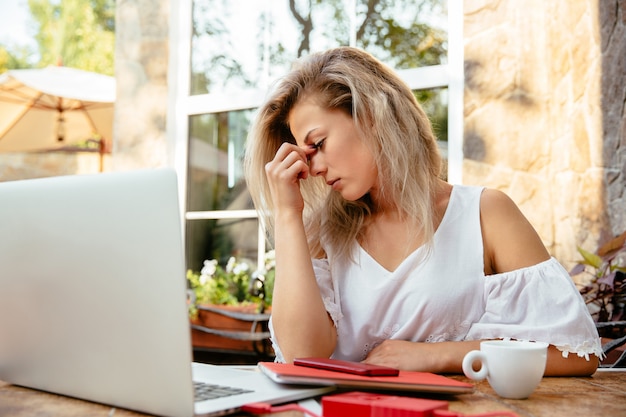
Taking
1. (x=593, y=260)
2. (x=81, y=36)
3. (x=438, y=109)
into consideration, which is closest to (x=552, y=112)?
(x=438, y=109)

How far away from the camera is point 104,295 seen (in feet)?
2.56

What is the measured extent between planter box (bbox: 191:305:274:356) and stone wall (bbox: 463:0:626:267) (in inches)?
49.6

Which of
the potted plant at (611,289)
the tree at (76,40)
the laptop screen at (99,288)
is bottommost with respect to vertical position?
the potted plant at (611,289)

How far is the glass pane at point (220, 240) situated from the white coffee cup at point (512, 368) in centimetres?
295

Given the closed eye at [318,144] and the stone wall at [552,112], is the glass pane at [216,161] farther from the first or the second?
the closed eye at [318,144]

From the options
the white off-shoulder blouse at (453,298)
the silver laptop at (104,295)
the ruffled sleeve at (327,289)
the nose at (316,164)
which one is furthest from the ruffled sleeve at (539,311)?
the silver laptop at (104,295)

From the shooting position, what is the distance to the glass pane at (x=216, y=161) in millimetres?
3910

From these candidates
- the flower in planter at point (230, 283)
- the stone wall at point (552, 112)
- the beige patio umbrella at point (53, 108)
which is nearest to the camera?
the stone wall at point (552, 112)

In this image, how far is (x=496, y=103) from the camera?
121 inches

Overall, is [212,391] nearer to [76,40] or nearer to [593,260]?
[593,260]

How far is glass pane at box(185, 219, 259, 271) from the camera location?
12.7 feet

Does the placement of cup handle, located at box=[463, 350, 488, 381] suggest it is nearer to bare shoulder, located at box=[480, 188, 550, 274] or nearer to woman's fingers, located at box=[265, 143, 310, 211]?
bare shoulder, located at box=[480, 188, 550, 274]

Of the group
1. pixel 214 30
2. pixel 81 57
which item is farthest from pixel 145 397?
pixel 81 57

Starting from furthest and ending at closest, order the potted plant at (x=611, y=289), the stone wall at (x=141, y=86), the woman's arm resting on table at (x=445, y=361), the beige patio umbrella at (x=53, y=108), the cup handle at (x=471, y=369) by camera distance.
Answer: the beige patio umbrella at (x=53, y=108), the stone wall at (x=141, y=86), the potted plant at (x=611, y=289), the woman's arm resting on table at (x=445, y=361), the cup handle at (x=471, y=369)
